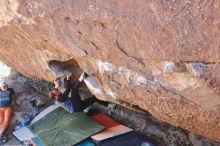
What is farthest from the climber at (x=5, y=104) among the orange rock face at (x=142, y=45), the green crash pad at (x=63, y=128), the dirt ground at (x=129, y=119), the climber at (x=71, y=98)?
the orange rock face at (x=142, y=45)

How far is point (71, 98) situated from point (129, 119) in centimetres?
76

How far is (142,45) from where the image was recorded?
2625mm

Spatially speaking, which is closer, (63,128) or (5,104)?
(63,128)

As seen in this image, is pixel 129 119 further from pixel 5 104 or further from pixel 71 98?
pixel 5 104

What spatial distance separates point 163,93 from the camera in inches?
114

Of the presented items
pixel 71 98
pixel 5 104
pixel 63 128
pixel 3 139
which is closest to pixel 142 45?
pixel 71 98

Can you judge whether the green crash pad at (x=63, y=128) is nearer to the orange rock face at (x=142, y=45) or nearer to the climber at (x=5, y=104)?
the climber at (x=5, y=104)

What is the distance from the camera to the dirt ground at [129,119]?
425 centimetres

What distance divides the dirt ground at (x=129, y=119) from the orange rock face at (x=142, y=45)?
868 mm

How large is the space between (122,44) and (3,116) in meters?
3.05

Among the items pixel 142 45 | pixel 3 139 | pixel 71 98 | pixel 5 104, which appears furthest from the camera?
pixel 5 104

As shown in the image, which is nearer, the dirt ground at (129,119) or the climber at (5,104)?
the dirt ground at (129,119)

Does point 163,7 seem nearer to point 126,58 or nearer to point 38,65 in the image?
point 126,58

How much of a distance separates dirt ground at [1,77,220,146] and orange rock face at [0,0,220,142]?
0.87m
